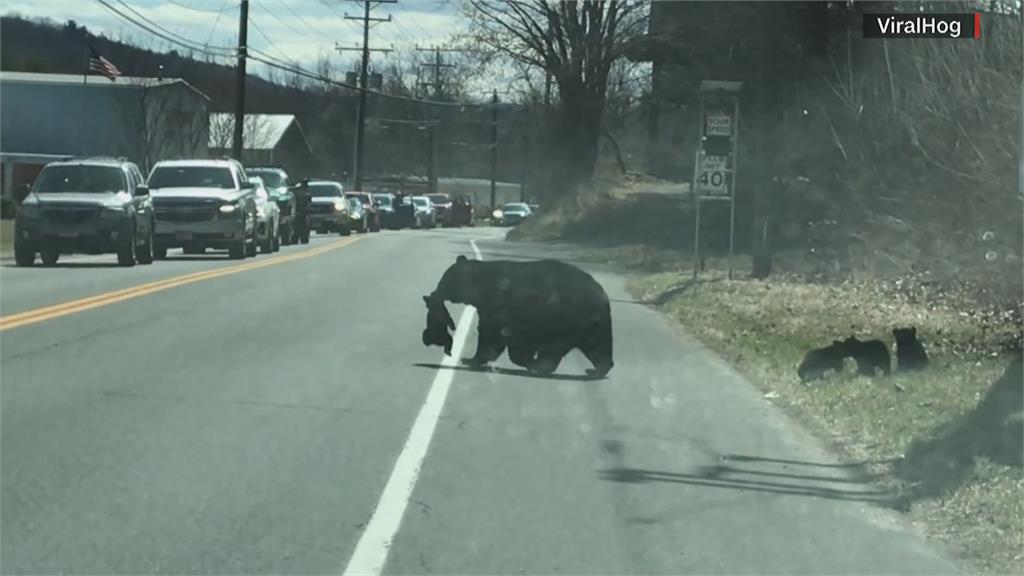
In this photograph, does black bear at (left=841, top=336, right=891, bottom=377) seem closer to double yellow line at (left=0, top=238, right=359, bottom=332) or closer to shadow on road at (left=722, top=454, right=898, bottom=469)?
shadow on road at (left=722, top=454, right=898, bottom=469)

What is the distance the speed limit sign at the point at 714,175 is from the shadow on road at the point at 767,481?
11.5 m

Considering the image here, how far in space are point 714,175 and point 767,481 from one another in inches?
482

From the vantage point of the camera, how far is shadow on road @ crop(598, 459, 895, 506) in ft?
28.5

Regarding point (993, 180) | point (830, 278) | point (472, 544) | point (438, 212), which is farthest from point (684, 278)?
point (438, 212)

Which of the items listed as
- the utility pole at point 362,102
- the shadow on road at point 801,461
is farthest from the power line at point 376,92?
the shadow on road at point 801,461

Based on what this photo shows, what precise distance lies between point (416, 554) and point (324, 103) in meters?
30.3

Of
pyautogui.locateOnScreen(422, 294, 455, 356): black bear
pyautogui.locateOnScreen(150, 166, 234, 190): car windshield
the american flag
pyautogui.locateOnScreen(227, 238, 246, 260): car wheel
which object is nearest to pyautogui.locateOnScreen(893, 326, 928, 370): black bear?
pyautogui.locateOnScreen(422, 294, 455, 356): black bear

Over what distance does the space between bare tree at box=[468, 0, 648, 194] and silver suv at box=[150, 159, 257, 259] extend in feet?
18.5

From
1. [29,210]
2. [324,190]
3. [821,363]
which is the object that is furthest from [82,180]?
[821,363]

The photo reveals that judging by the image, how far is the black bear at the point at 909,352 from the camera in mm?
12789

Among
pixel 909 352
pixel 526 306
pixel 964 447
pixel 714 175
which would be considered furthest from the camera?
pixel 714 175

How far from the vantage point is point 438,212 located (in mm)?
52781

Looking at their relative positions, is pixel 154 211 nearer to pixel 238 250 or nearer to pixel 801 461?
pixel 238 250

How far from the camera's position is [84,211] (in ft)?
82.4
